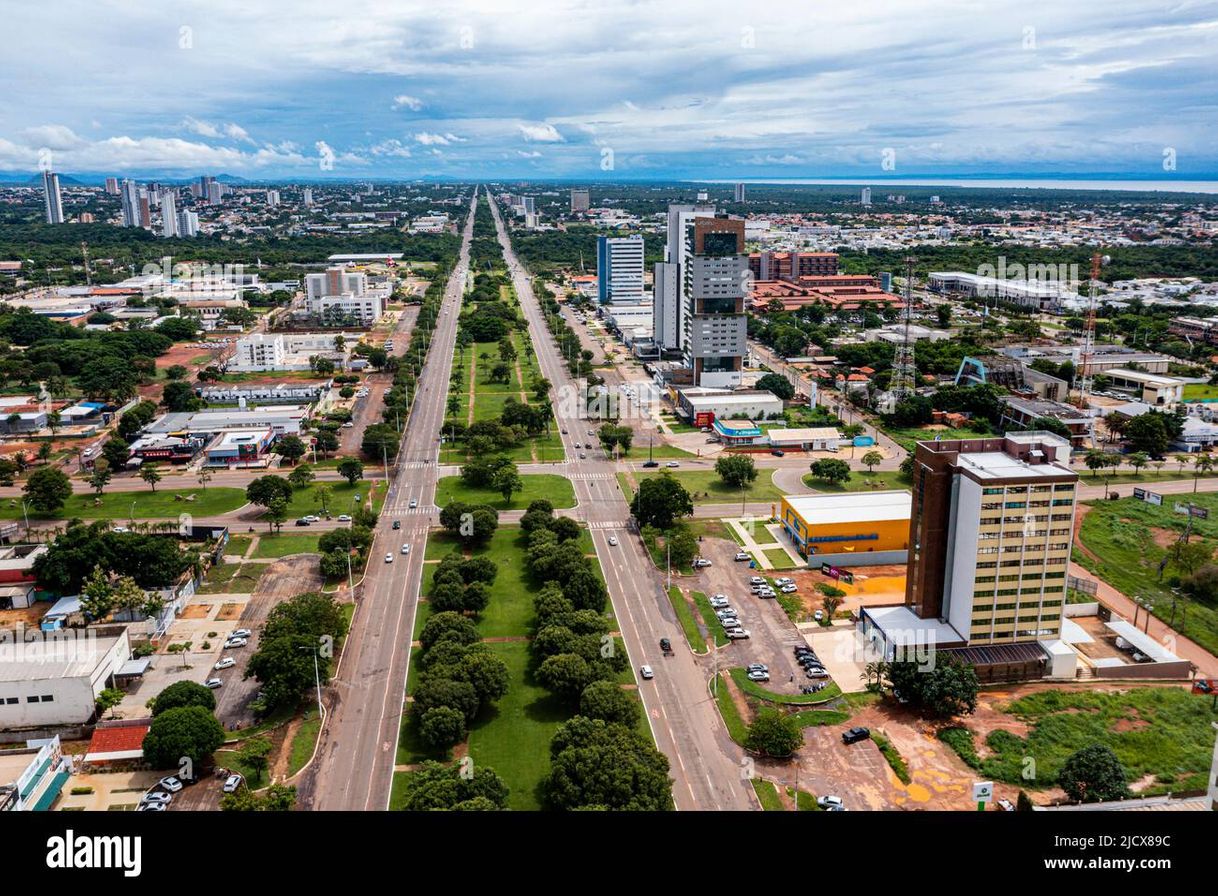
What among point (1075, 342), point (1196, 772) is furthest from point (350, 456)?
point (1075, 342)

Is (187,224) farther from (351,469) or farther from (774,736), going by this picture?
(774,736)

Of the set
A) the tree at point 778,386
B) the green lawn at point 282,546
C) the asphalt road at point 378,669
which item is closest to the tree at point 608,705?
the asphalt road at point 378,669

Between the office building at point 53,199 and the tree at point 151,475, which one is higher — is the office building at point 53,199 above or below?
above

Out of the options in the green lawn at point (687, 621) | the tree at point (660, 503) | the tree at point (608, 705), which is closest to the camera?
the tree at point (608, 705)

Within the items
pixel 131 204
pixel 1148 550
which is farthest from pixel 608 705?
pixel 131 204

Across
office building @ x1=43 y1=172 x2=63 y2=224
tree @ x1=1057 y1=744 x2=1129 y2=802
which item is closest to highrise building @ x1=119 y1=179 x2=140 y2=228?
office building @ x1=43 y1=172 x2=63 y2=224

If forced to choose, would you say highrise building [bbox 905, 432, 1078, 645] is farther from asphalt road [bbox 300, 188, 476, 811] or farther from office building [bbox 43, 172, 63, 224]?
office building [bbox 43, 172, 63, 224]

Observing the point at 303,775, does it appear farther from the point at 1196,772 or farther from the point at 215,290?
the point at 215,290

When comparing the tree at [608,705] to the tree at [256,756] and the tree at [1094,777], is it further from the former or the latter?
the tree at [1094,777]

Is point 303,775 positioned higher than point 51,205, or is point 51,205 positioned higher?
point 51,205
